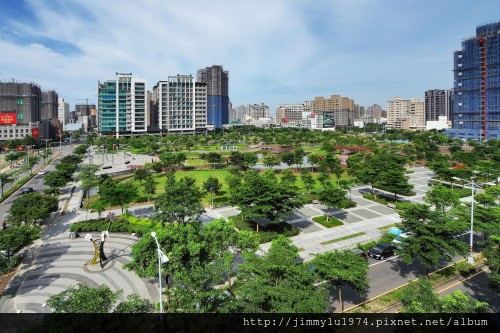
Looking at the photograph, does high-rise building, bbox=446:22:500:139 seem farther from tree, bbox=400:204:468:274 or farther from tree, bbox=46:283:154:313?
tree, bbox=46:283:154:313

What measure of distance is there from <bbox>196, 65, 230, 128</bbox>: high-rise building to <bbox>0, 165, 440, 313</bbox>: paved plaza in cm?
15079

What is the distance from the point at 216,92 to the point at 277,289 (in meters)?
185

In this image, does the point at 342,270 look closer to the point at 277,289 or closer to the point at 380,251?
the point at 277,289

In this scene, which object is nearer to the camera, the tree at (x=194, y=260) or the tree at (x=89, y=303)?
the tree at (x=89, y=303)

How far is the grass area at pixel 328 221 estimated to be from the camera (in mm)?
29656

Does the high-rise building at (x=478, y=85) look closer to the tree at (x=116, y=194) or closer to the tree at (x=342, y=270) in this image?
the tree at (x=342, y=270)

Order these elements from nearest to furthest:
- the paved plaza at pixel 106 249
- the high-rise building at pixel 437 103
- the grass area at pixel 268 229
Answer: the paved plaza at pixel 106 249 → the grass area at pixel 268 229 → the high-rise building at pixel 437 103

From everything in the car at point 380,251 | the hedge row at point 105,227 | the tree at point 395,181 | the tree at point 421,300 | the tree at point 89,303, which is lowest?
the car at point 380,251

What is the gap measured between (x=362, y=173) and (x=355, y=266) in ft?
92.2

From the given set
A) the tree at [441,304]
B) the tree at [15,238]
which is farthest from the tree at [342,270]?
the tree at [15,238]

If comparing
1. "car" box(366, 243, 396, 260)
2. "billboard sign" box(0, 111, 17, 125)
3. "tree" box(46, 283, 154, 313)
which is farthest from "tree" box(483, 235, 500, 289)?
"billboard sign" box(0, 111, 17, 125)

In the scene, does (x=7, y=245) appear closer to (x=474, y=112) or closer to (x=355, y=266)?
(x=355, y=266)

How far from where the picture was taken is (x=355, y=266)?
14977mm

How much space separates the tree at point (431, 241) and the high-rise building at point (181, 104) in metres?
127
